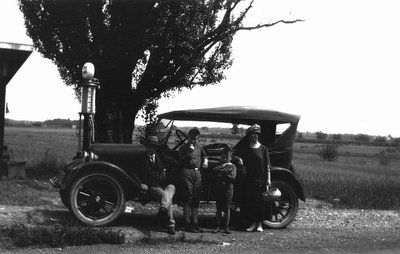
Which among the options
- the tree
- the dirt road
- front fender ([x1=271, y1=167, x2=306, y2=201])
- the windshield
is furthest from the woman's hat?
the tree

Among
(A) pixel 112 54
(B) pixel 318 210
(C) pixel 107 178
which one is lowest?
(B) pixel 318 210

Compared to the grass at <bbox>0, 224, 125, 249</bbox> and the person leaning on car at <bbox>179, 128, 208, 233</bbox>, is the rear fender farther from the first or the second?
the grass at <bbox>0, 224, 125, 249</bbox>

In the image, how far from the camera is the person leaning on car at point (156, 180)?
8172mm

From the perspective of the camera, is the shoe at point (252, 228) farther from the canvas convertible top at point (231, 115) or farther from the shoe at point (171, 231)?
the canvas convertible top at point (231, 115)

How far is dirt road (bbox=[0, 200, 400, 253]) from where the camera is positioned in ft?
23.6

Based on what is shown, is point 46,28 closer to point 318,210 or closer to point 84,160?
point 84,160

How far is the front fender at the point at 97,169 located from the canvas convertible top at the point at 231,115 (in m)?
1.43

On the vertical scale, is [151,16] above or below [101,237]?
above

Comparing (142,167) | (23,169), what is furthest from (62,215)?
(23,169)

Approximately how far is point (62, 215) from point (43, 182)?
475 centimetres

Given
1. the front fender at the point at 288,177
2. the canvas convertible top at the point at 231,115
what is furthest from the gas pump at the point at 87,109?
the front fender at the point at 288,177

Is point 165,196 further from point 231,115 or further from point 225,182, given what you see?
point 231,115

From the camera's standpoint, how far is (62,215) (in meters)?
8.94

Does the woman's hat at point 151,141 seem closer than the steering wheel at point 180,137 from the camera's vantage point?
Yes
